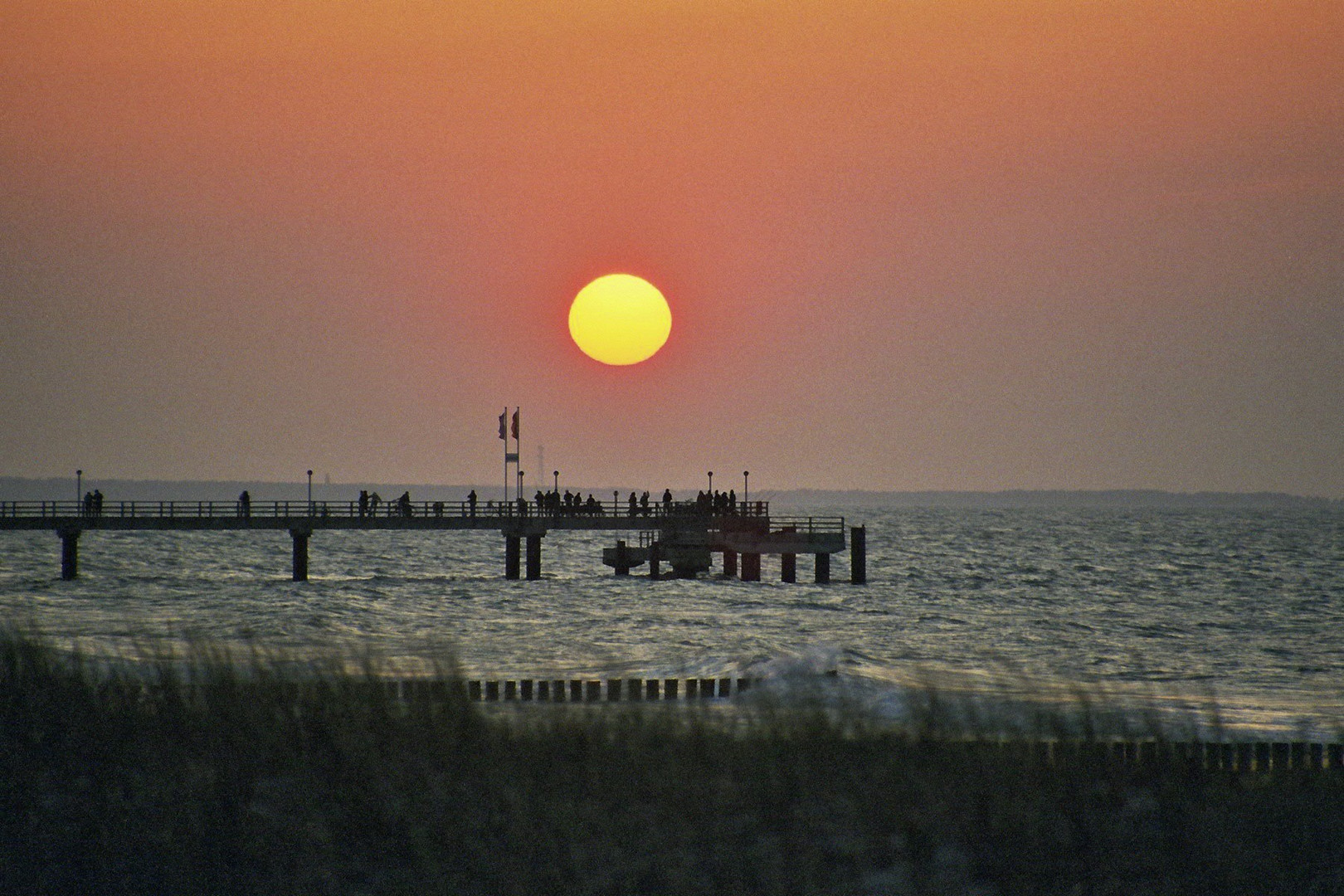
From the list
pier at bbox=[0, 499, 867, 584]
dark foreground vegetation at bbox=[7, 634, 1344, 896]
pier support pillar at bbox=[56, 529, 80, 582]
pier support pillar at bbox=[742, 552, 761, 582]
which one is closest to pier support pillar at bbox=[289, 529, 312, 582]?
pier at bbox=[0, 499, 867, 584]

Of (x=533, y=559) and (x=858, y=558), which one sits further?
(x=533, y=559)

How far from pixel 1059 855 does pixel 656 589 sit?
5907 centimetres

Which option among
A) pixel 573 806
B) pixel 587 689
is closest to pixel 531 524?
pixel 587 689

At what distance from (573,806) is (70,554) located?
73.9 m

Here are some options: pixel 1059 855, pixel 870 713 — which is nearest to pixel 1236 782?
pixel 1059 855

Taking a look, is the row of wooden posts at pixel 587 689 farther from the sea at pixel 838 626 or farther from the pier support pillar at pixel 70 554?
the pier support pillar at pixel 70 554

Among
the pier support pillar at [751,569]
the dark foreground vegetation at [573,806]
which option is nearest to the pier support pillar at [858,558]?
the pier support pillar at [751,569]

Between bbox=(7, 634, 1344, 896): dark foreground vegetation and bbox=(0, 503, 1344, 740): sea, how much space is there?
1.87 m

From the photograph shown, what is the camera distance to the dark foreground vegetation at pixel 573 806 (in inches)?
489

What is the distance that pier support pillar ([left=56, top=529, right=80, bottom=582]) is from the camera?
260ft

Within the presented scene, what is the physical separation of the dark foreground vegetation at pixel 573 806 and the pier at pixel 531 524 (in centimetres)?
5884

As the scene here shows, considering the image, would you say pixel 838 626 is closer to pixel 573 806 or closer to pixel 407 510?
pixel 407 510

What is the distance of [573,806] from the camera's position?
1356 cm

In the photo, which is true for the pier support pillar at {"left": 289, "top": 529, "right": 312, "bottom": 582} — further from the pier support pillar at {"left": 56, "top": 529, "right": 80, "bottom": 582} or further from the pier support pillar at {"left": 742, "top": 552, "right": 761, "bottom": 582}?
the pier support pillar at {"left": 742, "top": 552, "right": 761, "bottom": 582}
